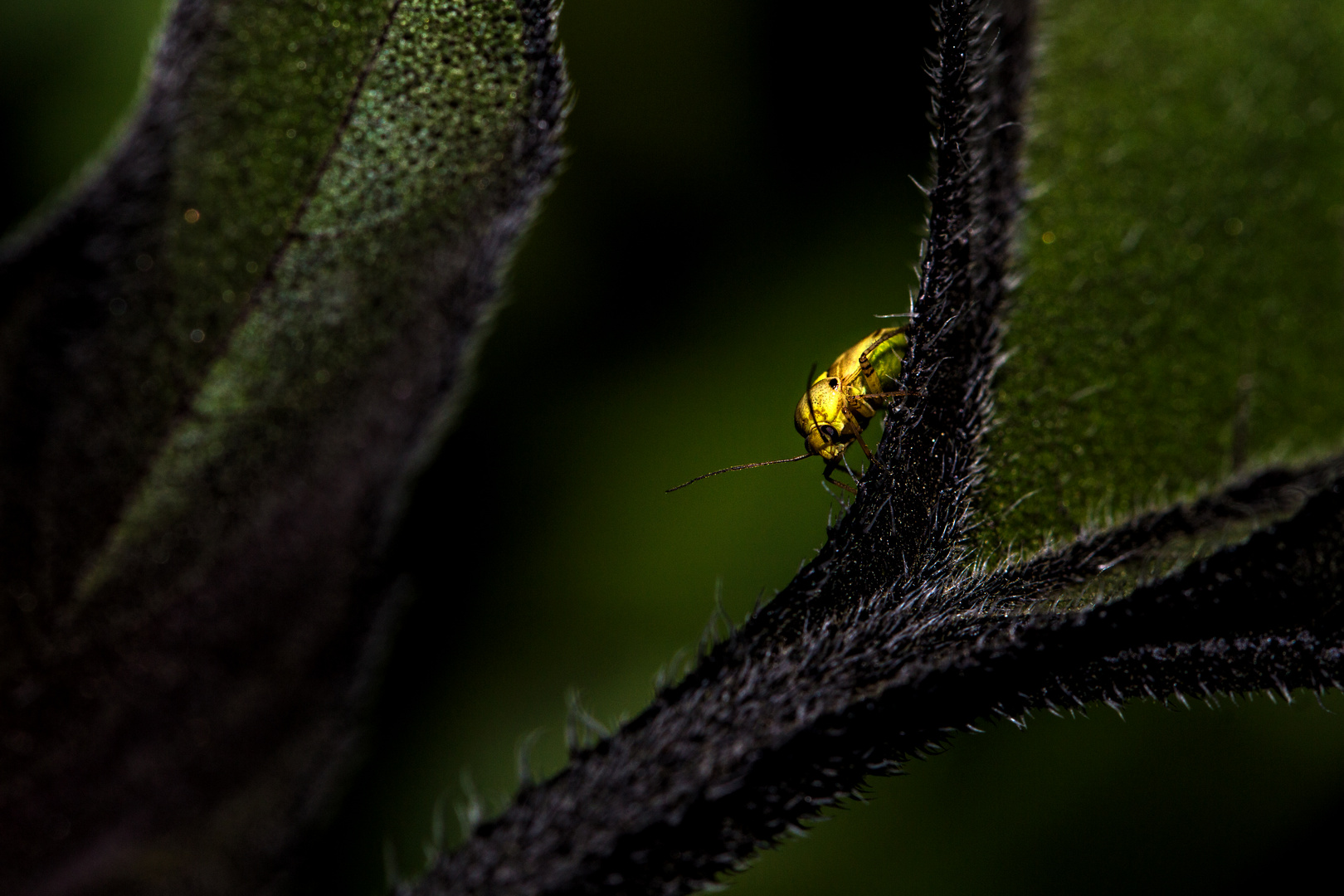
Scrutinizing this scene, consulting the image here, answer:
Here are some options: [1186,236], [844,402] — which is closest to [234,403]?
[844,402]

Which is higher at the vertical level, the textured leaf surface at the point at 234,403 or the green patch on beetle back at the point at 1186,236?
the textured leaf surface at the point at 234,403

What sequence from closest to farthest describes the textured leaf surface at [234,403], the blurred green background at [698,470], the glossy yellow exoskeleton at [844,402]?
the textured leaf surface at [234,403], the glossy yellow exoskeleton at [844,402], the blurred green background at [698,470]

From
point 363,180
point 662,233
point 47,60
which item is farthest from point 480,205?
point 47,60

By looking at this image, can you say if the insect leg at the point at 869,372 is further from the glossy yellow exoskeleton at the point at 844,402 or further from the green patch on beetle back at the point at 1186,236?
the green patch on beetle back at the point at 1186,236

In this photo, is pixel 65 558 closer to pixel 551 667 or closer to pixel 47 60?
pixel 551 667

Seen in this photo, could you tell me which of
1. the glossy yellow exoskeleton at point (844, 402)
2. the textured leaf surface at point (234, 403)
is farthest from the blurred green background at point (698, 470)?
the textured leaf surface at point (234, 403)

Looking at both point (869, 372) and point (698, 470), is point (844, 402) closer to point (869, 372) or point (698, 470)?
point (869, 372)

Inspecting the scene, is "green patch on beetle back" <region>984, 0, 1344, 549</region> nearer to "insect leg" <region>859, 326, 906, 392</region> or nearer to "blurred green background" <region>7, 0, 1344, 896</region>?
"insect leg" <region>859, 326, 906, 392</region>
